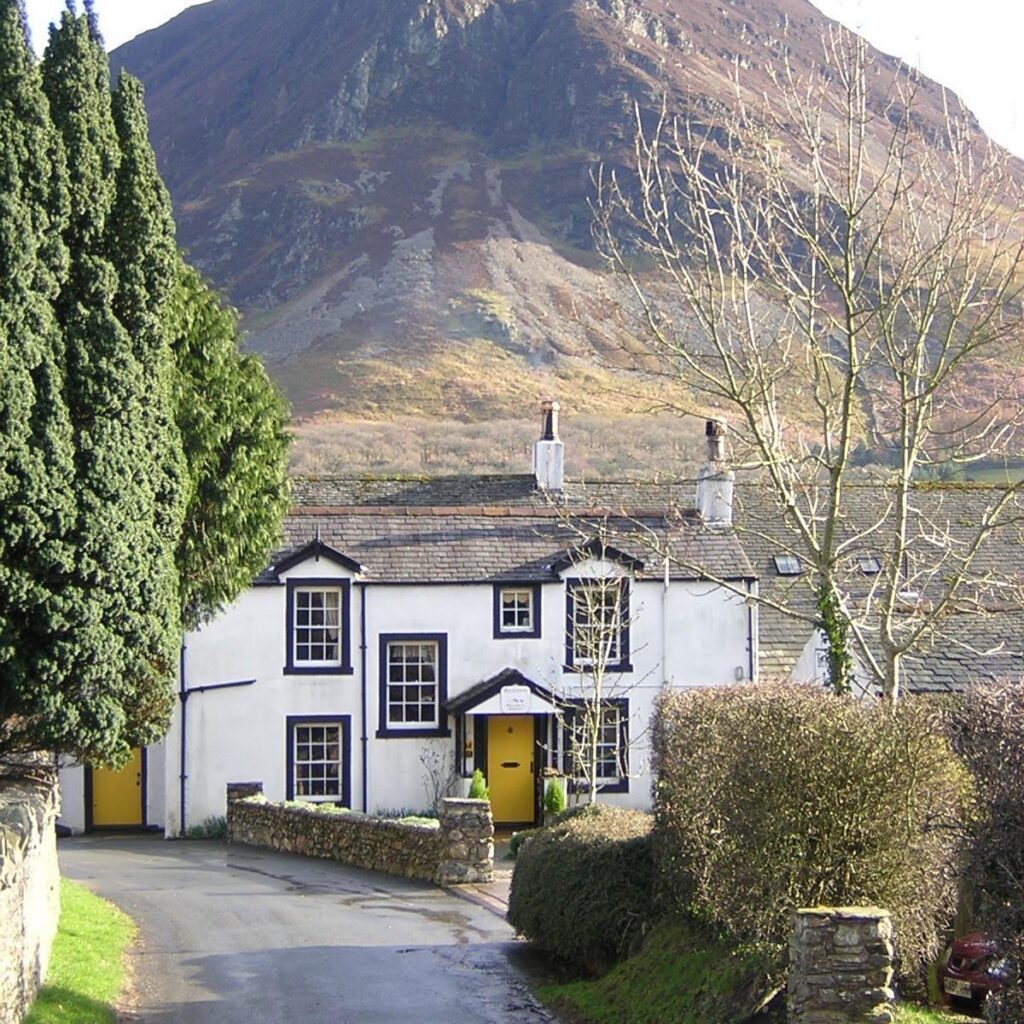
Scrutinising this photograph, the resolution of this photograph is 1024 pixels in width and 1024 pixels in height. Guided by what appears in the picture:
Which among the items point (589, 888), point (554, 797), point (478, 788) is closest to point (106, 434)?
point (589, 888)

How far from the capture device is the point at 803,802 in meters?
11.1

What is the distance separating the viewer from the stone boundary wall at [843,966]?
10.3 m

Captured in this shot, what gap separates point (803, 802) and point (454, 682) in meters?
19.4

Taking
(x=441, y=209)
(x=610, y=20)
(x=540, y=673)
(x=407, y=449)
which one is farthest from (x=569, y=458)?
(x=610, y=20)

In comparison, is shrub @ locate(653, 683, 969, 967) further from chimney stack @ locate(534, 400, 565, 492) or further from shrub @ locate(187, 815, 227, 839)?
chimney stack @ locate(534, 400, 565, 492)

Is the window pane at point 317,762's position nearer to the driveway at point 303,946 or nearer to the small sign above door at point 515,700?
the small sign above door at point 515,700

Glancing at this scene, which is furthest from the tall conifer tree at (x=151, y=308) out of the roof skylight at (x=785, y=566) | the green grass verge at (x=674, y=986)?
the roof skylight at (x=785, y=566)

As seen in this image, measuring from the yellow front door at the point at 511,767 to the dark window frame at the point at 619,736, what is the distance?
0.61m

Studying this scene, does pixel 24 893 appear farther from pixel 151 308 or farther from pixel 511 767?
pixel 511 767

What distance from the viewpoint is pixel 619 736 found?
2966 centimetres

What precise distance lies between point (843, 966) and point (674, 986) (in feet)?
8.86

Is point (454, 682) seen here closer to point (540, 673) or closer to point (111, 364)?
point (540, 673)

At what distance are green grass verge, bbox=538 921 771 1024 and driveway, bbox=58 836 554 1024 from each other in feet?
2.02

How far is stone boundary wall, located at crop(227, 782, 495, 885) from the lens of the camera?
22547 mm
